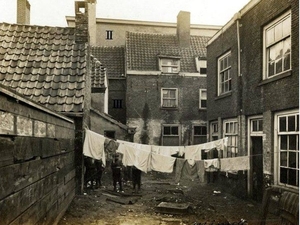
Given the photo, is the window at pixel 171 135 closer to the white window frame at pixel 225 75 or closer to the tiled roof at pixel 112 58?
the tiled roof at pixel 112 58

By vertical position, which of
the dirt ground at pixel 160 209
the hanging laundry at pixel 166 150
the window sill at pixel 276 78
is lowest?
the dirt ground at pixel 160 209

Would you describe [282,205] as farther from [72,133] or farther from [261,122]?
[72,133]

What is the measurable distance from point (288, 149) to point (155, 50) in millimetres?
18424

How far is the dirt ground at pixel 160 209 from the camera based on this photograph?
27.8 ft

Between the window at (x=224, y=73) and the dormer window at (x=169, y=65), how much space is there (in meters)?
10.5

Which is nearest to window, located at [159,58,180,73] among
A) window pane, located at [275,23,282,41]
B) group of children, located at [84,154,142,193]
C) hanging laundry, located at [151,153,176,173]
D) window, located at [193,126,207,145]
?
window, located at [193,126,207,145]

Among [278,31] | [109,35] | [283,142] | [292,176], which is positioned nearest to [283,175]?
[292,176]

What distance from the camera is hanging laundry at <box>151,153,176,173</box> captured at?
11375 millimetres

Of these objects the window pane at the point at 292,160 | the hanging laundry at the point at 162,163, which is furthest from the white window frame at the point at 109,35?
the window pane at the point at 292,160

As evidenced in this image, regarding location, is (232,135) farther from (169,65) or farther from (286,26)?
(169,65)

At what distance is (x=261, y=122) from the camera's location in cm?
1067

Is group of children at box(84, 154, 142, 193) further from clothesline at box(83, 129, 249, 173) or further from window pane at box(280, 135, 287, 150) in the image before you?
window pane at box(280, 135, 287, 150)

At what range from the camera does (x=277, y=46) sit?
9.49 metres

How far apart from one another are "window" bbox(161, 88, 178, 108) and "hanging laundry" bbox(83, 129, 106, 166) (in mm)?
13884
